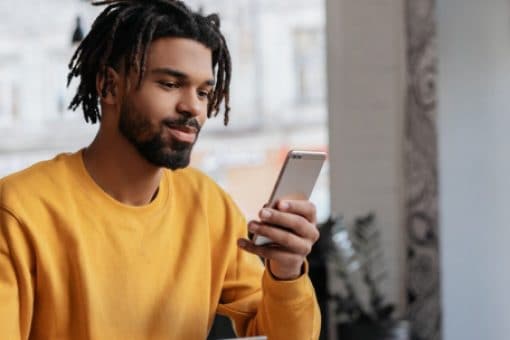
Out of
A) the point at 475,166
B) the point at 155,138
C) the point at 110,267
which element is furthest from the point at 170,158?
the point at 475,166

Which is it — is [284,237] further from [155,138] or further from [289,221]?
[155,138]

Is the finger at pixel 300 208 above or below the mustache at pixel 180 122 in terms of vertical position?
below

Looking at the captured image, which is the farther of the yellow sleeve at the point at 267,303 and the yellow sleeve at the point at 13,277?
the yellow sleeve at the point at 267,303

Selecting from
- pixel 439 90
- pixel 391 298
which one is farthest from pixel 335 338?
pixel 439 90

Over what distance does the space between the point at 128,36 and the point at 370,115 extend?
201cm

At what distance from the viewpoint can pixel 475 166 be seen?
2766 millimetres

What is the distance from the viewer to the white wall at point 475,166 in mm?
2734

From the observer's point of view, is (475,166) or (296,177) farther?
(475,166)

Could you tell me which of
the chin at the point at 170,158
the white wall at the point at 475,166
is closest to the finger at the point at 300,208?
the chin at the point at 170,158

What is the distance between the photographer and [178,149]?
3.03 feet

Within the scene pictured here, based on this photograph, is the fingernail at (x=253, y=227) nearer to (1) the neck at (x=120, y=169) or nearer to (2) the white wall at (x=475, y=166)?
(1) the neck at (x=120, y=169)

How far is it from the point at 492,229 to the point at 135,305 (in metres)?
2.04

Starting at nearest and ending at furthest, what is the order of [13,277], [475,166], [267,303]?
[13,277] → [267,303] → [475,166]

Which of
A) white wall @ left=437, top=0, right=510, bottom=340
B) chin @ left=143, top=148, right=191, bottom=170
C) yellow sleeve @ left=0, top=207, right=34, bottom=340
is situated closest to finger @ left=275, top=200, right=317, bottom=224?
chin @ left=143, top=148, right=191, bottom=170
